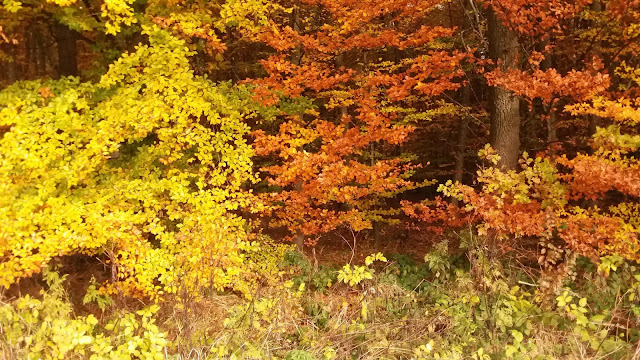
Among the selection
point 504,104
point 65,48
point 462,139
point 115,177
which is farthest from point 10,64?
point 462,139

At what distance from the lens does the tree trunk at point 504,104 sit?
8.84m

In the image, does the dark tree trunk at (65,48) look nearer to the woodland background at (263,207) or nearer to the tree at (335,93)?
the woodland background at (263,207)

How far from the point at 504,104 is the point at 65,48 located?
1001cm

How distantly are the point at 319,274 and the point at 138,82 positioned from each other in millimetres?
6658

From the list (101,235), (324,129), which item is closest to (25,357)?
(101,235)

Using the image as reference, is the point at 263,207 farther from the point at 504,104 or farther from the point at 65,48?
the point at 65,48

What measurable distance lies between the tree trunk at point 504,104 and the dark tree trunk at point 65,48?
9470 mm

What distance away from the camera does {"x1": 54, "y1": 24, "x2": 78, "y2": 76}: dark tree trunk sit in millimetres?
10148

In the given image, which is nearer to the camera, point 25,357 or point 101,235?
point 25,357

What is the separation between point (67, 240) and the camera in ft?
21.6

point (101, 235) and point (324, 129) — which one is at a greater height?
point (324, 129)

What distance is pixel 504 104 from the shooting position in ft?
29.9

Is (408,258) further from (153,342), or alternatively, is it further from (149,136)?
(153,342)

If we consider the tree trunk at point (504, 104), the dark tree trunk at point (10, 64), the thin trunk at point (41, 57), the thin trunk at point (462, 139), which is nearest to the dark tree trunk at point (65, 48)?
the thin trunk at point (41, 57)
